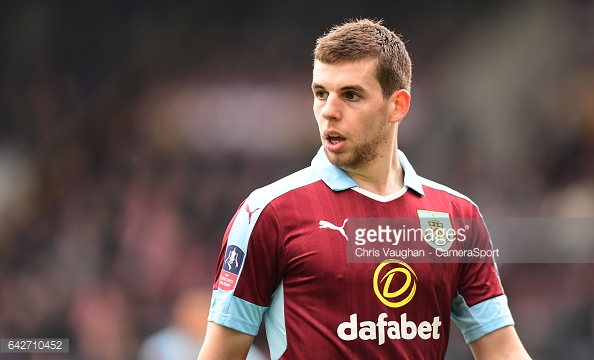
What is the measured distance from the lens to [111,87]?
17.9ft

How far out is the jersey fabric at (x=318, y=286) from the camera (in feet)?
7.79

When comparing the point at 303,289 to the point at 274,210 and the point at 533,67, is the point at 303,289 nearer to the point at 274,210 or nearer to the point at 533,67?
the point at 274,210

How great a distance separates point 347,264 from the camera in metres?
2.41

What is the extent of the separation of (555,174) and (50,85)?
3.53 metres

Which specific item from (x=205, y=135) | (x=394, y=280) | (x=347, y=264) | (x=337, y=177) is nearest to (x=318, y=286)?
(x=347, y=264)

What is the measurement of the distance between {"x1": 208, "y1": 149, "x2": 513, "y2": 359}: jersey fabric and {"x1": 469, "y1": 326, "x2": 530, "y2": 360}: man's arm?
0.17 meters

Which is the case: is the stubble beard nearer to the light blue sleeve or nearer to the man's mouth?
the man's mouth

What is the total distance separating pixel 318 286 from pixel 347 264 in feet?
0.37

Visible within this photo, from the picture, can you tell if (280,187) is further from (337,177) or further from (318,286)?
(318,286)

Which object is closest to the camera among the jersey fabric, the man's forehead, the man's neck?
the jersey fabric

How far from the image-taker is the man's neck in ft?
8.47

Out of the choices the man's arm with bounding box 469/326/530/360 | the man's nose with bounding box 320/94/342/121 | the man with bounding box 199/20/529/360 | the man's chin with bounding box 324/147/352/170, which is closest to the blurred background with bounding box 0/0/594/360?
the man's arm with bounding box 469/326/530/360

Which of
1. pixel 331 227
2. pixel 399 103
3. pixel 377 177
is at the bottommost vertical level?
pixel 331 227

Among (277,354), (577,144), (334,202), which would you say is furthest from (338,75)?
(577,144)
